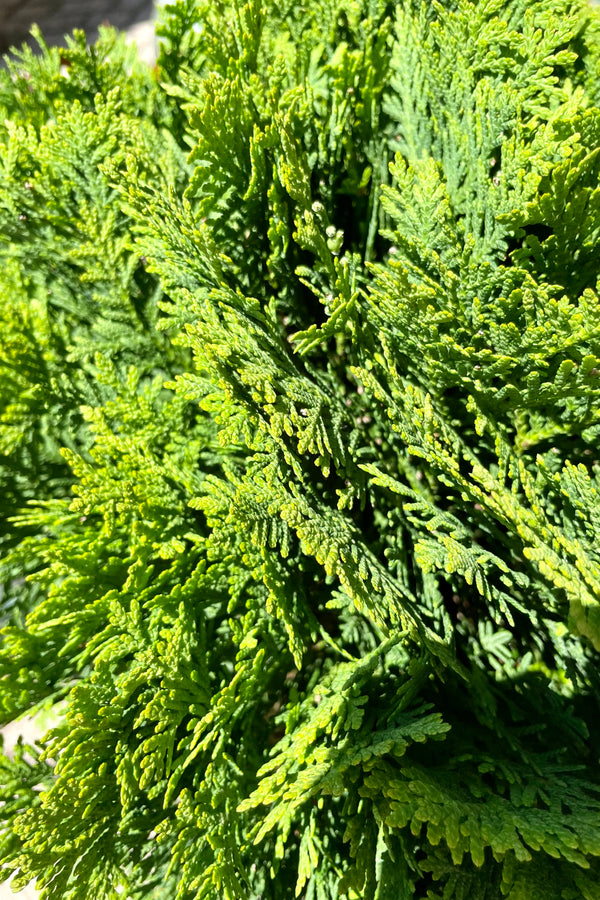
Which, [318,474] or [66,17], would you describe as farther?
[66,17]

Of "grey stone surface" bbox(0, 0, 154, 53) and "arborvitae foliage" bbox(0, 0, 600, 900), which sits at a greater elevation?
"grey stone surface" bbox(0, 0, 154, 53)

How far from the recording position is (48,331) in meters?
2.35

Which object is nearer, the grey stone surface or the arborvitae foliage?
the arborvitae foliage

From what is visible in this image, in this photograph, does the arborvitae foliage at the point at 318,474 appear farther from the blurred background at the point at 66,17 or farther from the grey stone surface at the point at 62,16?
the grey stone surface at the point at 62,16

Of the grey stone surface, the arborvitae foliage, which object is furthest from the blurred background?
the arborvitae foliage

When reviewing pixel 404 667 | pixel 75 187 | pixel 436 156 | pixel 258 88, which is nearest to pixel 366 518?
pixel 404 667

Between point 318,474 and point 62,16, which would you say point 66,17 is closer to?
point 62,16

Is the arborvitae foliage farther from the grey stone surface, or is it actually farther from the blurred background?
the grey stone surface

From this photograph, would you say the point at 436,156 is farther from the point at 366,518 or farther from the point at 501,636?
the point at 501,636

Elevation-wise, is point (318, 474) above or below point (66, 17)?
below

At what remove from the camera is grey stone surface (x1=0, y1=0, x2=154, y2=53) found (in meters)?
6.65

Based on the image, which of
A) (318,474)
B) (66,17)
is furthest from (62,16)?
(318,474)

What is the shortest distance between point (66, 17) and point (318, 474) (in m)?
7.73

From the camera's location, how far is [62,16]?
6.88m
